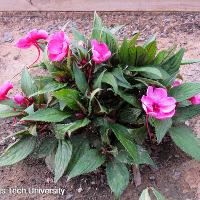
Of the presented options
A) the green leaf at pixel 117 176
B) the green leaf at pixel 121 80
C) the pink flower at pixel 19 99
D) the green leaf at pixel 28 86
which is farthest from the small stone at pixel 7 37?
the green leaf at pixel 117 176

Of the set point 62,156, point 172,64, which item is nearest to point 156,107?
point 172,64

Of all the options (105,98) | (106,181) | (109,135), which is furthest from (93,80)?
(106,181)

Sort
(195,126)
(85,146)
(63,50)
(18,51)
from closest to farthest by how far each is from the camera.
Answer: (63,50)
(85,146)
(195,126)
(18,51)

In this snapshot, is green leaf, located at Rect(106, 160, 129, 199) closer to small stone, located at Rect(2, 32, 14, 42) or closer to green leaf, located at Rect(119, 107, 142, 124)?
green leaf, located at Rect(119, 107, 142, 124)

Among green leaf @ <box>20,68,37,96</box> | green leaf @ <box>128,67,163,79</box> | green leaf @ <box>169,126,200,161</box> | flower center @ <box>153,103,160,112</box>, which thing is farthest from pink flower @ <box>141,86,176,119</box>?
green leaf @ <box>20,68,37,96</box>

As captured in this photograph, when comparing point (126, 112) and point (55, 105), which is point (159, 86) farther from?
point (55, 105)

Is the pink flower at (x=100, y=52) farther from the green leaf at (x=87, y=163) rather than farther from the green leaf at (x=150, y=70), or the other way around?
the green leaf at (x=87, y=163)
